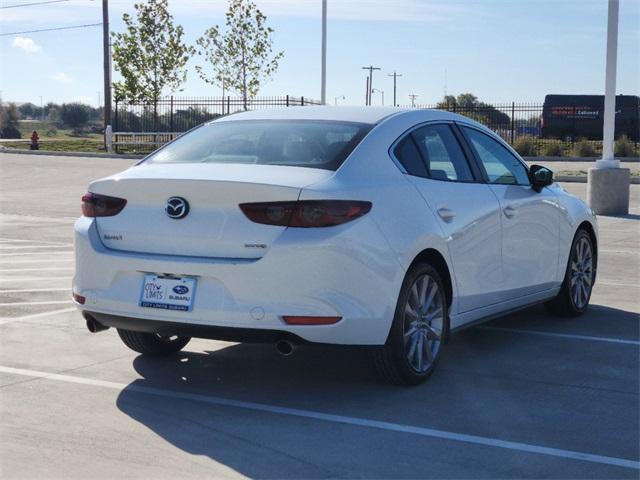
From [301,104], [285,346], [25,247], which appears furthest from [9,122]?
[285,346]

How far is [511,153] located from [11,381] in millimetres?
3937

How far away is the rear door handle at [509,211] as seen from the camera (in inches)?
281

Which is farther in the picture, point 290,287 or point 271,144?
point 271,144

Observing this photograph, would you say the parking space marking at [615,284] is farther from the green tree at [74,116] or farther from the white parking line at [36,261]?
the green tree at [74,116]

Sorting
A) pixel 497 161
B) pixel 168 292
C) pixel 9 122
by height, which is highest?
pixel 9 122

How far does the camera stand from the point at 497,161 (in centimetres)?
744

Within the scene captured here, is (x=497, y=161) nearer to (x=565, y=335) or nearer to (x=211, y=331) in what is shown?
(x=565, y=335)

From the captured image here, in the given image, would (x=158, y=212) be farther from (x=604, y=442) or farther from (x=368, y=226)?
(x=604, y=442)

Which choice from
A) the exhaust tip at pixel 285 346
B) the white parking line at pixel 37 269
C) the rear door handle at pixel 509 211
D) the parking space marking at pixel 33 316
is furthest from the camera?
the white parking line at pixel 37 269

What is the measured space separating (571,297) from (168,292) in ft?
13.1

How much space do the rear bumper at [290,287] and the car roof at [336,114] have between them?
1.10 meters

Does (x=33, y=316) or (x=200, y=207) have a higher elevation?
(x=200, y=207)

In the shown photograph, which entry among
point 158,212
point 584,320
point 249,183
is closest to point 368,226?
point 249,183

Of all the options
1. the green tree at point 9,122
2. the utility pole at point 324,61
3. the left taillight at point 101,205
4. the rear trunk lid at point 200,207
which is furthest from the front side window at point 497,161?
the green tree at point 9,122
